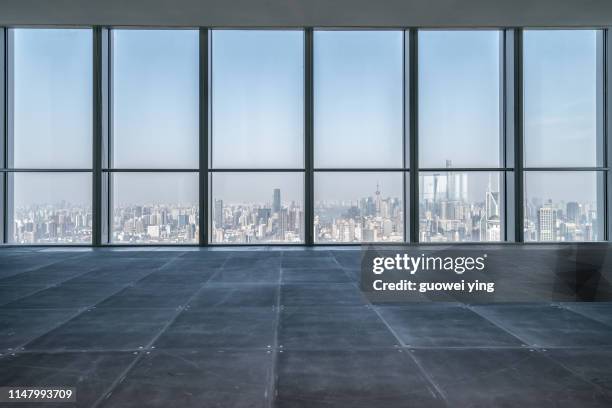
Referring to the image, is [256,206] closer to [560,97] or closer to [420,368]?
[420,368]

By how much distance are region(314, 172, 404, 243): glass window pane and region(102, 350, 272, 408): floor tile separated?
9.84 metres

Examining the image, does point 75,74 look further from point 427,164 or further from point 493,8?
point 493,8

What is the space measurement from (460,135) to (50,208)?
14.6 metres

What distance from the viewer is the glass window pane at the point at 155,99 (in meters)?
14.2

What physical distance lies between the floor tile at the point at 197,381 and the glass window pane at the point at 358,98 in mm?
10387

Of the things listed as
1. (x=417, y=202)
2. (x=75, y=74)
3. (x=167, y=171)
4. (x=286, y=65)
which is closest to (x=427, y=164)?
(x=417, y=202)

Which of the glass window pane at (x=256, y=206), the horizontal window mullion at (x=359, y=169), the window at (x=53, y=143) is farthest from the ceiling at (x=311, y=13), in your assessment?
the glass window pane at (x=256, y=206)

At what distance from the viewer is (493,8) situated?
41.4 ft

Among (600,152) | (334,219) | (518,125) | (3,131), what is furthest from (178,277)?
(600,152)

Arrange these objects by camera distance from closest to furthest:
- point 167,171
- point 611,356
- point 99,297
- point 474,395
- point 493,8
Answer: point 474,395 < point 611,356 < point 99,297 < point 493,8 < point 167,171

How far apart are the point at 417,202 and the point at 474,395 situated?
36.2 feet

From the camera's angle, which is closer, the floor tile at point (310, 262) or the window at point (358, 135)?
the floor tile at point (310, 262)

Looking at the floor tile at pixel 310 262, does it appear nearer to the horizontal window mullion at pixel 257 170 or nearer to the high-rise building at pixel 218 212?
the horizontal window mullion at pixel 257 170

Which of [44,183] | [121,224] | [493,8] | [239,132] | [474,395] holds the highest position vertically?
[493,8]
